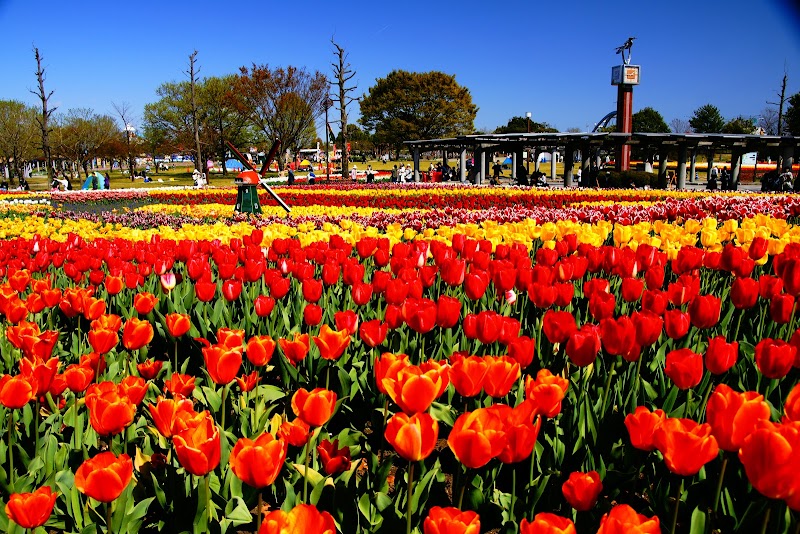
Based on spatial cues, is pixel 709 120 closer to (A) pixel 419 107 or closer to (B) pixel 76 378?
(A) pixel 419 107

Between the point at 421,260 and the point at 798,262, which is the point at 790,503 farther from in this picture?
the point at 421,260

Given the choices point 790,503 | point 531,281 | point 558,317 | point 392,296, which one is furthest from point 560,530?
point 531,281

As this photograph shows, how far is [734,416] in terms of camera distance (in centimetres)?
134

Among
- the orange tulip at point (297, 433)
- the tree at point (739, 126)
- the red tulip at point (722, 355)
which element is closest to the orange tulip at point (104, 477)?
the orange tulip at point (297, 433)

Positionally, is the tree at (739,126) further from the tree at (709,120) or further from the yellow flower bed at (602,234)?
the yellow flower bed at (602,234)

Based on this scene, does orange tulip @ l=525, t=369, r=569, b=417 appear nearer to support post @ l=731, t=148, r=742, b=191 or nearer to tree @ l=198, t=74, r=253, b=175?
support post @ l=731, t=148, r=742, b=191

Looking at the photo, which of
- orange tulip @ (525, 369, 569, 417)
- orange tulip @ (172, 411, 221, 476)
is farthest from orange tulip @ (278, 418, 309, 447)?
orange tulip @ (525, 369, 569, 417)

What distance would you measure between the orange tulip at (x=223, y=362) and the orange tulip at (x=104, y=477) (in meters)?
0.55

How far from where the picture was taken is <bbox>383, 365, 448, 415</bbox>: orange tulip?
1528mm

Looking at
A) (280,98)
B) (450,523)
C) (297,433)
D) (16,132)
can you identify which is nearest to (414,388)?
(297,433)

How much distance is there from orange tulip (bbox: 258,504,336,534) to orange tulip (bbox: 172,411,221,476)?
0.33 m

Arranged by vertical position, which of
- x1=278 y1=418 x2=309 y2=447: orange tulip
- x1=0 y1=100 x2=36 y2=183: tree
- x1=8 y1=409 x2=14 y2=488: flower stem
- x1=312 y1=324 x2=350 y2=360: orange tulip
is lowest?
x1=8 y1=409 x2=14 y2=488: flower stem

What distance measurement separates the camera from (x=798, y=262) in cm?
279

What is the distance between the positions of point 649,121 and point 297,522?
9362 cm
